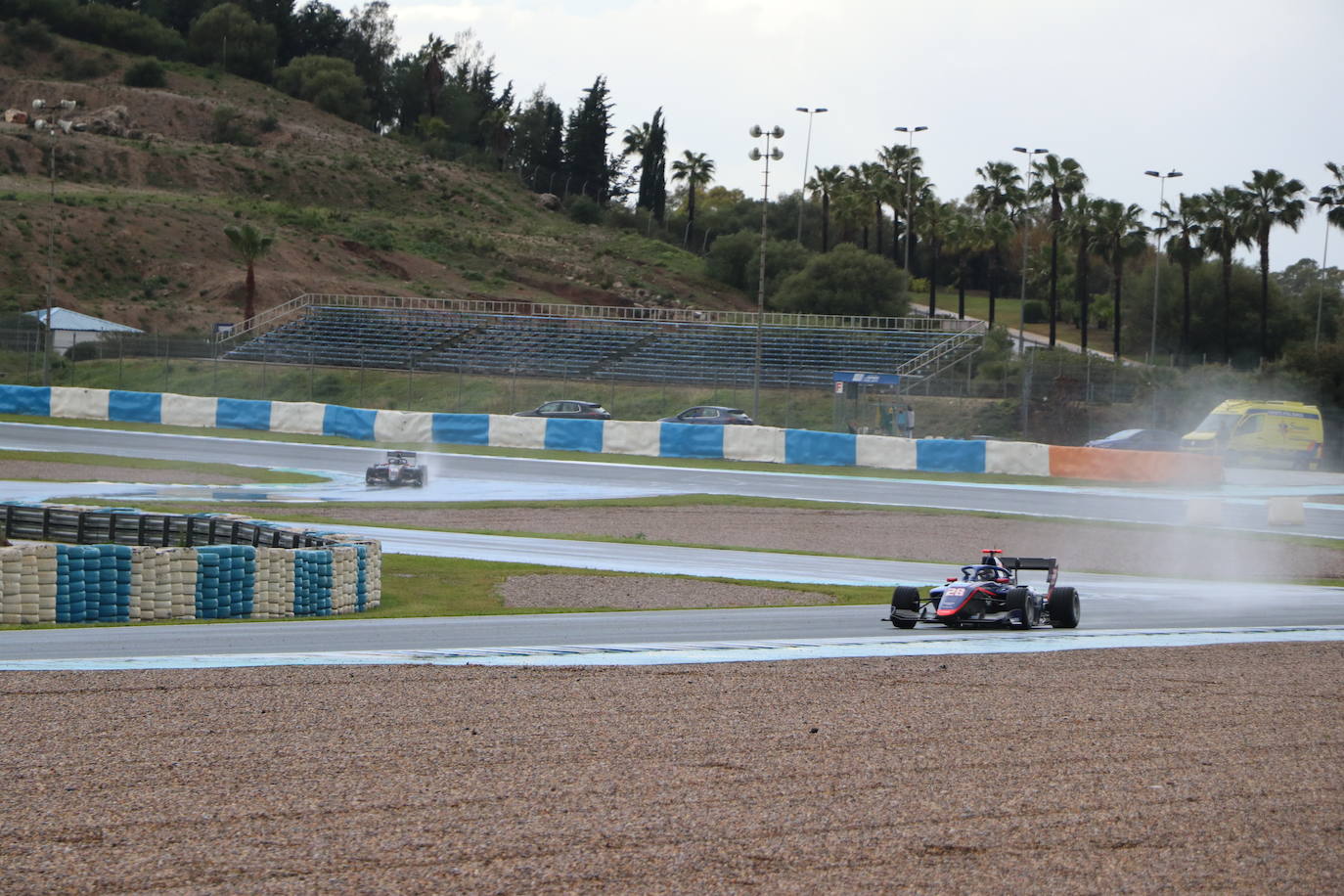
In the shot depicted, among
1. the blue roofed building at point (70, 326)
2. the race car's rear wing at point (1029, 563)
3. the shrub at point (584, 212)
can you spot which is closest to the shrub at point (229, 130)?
the shrub at point (584, 212)

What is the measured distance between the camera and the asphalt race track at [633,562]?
44.9 ft

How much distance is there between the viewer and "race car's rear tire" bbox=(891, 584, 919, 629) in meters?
15.0

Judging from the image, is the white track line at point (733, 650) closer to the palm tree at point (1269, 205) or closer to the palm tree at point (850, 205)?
the palm tree at point (1269, 205)

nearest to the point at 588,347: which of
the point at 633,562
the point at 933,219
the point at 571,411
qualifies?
the point at 571,411

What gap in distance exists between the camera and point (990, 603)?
1535 cm

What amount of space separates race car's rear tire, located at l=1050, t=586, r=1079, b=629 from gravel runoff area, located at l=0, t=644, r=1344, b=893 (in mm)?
3512

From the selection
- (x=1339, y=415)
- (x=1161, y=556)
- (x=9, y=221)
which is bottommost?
(x=1161, y=556)

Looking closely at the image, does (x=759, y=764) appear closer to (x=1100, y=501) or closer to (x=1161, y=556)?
(x=1161, y=556)

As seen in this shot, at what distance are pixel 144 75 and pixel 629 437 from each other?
314ft

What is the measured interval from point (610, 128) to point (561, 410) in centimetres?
9288

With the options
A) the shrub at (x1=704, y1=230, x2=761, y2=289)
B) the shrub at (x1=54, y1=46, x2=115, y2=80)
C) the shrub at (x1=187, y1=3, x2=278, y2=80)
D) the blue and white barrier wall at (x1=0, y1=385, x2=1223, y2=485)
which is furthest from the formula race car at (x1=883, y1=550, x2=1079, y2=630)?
the shrub at (x1=187, y1=3, x2=278, y2=80)

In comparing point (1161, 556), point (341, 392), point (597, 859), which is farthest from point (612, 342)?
point (597, 859)

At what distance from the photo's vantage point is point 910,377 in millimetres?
53469

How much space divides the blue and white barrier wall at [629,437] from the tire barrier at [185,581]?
23.0 meters
